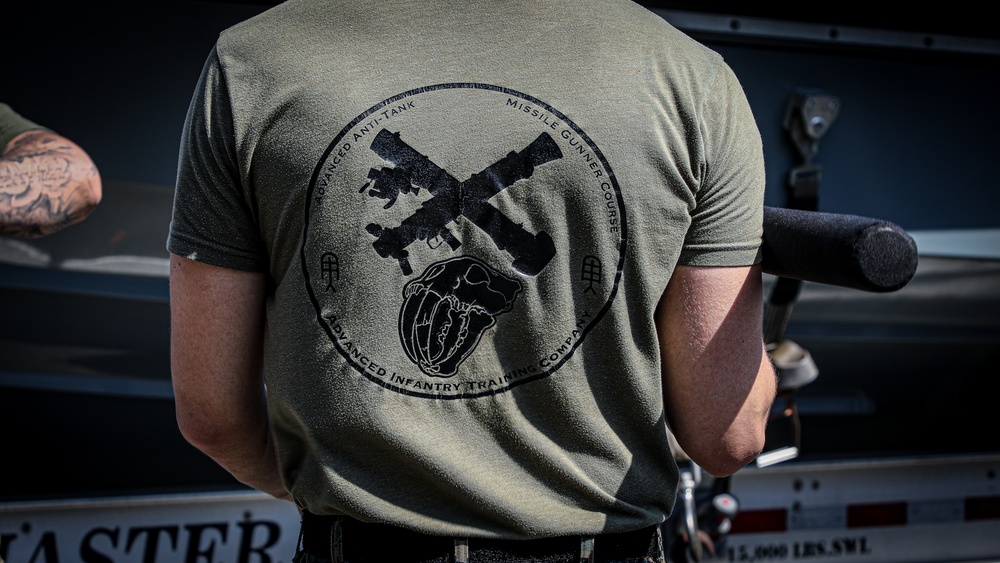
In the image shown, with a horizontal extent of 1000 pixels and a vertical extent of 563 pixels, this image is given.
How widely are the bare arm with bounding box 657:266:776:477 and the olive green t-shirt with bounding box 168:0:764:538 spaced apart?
0.15ft

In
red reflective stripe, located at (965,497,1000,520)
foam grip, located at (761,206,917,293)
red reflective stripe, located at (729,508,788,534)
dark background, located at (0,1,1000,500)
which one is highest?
foam grip, located at (761,206,917,293)

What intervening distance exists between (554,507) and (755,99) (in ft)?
4.98

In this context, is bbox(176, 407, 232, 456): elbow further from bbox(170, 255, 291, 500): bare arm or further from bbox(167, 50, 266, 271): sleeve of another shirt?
bbox(167, 50, 266, 271): sleeve of another shirt

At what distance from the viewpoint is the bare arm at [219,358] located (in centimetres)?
116

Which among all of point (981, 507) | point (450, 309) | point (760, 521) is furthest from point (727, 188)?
point (981, 507)

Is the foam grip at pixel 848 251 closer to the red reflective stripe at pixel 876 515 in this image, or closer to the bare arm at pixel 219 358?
the bare arm at pixel 219 358

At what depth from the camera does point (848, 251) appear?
3.09 feet

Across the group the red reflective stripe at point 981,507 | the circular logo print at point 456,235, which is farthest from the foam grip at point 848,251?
the red reflective stripe at point 981,507

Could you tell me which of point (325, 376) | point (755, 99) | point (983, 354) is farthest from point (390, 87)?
point (983, 354)

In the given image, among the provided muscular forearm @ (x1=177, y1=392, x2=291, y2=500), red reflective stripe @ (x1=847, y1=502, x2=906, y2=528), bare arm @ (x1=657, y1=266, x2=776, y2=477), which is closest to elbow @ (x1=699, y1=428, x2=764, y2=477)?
bare arm @ (x1=657, y1=266, x2=776, y2=477)

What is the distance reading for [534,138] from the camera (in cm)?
108

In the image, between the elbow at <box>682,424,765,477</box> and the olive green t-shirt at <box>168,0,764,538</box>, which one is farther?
the elbow at <box>682,424,765,477</box>

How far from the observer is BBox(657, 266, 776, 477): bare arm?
1188mm

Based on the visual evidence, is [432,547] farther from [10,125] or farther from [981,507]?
[981,507]
